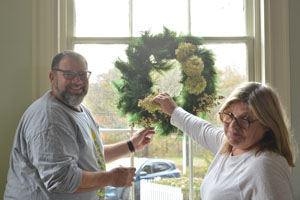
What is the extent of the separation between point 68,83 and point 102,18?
641 mm

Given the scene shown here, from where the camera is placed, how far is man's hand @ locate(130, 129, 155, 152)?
176 centimetres

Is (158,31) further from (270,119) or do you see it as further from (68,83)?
(270,119)

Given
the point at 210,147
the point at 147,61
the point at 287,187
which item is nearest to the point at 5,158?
the point at 147,61

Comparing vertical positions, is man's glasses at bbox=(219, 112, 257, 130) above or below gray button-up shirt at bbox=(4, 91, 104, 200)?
above

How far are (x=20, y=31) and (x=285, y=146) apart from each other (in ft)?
4.95

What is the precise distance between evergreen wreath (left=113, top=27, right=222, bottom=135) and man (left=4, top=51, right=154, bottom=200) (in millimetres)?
328

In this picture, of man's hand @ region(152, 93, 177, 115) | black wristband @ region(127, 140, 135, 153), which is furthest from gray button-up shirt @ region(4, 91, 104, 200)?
man's hand @ region(152, 93, 177, 115)

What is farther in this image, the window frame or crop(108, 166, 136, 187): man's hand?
the window frame

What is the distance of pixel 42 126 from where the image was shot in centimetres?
130

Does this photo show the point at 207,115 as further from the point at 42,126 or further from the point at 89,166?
the point at 42,126

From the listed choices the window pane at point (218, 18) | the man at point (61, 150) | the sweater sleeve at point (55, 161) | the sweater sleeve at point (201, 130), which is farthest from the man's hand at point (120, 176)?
the window pane at point (218, 18)

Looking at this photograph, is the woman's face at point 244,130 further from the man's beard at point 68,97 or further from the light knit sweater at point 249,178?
the man's beard at point 68,97

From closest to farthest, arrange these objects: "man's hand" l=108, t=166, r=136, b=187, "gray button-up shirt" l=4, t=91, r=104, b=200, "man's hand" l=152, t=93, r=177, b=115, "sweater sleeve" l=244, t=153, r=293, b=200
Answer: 1. "sweater sleeve" l=244, t=153, r=293, b=200
2. "gray button-up shirt" l=4, t=91, r=104, b=200
3. "man's hand" l=108, t=166, r=136, b=187
4. "man's hand" l=152, t=93, r=177, b=115

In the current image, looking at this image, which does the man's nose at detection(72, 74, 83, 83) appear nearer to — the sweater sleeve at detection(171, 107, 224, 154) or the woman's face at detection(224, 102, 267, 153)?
the sweater sleeve at detection(171, 107, 224, 154)
